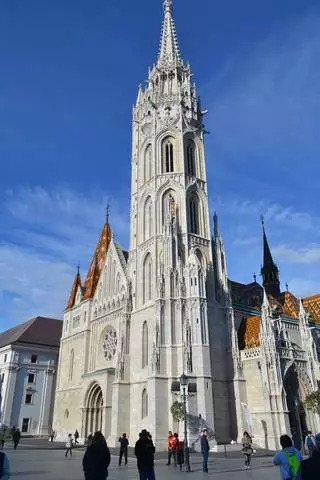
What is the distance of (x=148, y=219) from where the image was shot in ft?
120

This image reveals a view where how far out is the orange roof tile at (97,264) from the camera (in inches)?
1653

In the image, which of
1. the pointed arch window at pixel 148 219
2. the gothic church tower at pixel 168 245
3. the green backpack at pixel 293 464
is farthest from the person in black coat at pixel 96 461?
the pointed arch window at pixel 148 219

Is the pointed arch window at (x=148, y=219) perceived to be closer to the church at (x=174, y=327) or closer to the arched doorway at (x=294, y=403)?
the church at (x=174, y=327)

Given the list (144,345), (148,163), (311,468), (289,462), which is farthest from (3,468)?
(148,163)

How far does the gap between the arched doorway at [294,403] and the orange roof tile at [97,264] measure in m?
20.1

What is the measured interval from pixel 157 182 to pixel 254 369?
17536 mm

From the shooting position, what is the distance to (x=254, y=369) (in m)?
30.0

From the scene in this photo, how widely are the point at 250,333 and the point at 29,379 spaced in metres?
28.5

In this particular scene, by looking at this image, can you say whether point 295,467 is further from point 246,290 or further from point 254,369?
point 246,290

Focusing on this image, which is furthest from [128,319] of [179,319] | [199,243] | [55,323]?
[55,323]

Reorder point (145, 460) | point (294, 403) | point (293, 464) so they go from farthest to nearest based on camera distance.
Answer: point (294, 403), point (145, 460), point (293, 464)

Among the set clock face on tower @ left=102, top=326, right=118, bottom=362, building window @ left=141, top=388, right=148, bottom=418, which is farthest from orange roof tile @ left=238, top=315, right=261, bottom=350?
clock face on tower @ left=102, top=326, right=118, bottom=362

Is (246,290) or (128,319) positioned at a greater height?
(246,290)

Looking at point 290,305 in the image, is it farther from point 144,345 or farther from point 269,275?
point 144,345
